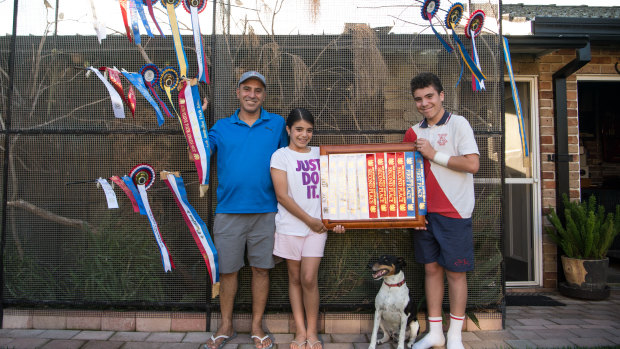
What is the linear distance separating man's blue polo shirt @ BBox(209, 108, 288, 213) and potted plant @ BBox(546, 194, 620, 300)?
11.7 ft

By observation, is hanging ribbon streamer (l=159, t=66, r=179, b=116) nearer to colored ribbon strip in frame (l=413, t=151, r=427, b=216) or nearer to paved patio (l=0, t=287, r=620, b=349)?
paved patio (l=0, t=287, r=620, b=349)

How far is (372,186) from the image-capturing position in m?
3.02

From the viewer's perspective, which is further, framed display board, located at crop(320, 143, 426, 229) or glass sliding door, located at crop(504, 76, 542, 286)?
glass sliding door, located at crop(504, 76, 542, 286)

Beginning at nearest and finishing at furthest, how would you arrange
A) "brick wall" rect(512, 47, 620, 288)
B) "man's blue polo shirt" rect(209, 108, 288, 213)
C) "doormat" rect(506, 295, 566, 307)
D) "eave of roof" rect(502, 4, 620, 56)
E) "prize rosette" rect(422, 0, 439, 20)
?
"man's blue polo shirt" rect(209, 108, 288, 213) → "prize rosette" rect(422, 0, 439, 20) → "doormat" rect(506, 295, 566, 307) → "eave of roof" rect(502, 4, 620, 56) → "brick wall" rect(512, 47, 620, 288)

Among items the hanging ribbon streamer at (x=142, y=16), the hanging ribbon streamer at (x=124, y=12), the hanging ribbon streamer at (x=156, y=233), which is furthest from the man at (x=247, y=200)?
the hanging ribbon streamer at (x=124, y=12)

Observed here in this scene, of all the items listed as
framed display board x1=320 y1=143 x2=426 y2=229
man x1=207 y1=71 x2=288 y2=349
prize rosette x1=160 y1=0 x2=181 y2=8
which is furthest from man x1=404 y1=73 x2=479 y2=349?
prize rosette x1=160 y1=0 x2=181 y2=8

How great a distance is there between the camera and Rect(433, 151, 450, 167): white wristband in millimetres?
2770

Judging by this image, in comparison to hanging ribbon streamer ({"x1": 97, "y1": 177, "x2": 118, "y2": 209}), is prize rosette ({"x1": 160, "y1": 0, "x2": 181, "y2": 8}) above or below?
above

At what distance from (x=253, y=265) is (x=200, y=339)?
827mm

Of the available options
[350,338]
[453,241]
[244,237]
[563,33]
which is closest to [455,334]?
[453,241]

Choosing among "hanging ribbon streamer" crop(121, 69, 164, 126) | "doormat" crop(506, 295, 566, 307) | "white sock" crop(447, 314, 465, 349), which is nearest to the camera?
"white sock" crop(447, 314, 465, 349)

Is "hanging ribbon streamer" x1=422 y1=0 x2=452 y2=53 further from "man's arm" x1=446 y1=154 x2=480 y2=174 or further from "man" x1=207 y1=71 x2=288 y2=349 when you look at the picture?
"man" x1=207 y1=71 x2=288 y2=349

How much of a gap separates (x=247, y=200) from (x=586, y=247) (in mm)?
3898

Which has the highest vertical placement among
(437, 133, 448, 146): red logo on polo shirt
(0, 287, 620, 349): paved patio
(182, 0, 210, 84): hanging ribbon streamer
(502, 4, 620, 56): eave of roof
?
(502, 4, 620, 56): eave of roof
